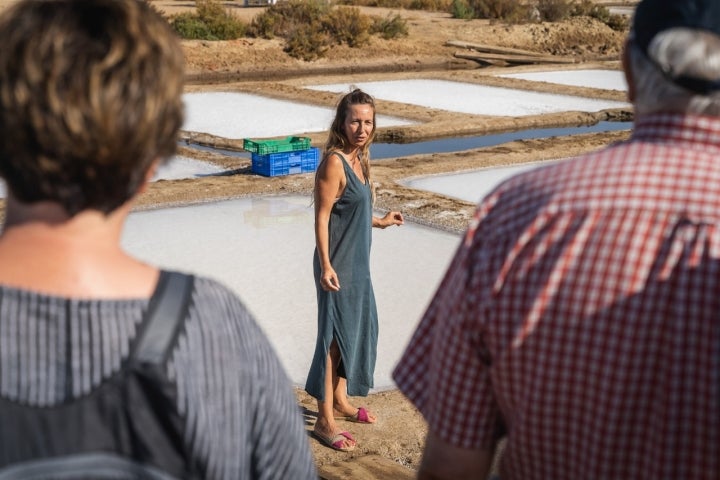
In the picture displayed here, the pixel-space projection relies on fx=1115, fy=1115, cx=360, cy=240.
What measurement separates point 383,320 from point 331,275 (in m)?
2.02

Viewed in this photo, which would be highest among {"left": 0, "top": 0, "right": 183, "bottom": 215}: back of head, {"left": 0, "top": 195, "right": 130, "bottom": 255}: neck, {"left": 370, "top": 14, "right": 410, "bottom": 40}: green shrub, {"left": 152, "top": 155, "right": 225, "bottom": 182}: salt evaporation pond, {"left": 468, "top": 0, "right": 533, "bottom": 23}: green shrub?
{"left": 0, "top": 0, "right": 183, "bottom": 215}: back of head

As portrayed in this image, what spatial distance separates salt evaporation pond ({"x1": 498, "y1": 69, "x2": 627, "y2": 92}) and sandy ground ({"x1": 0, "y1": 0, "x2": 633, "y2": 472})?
646 millimetres

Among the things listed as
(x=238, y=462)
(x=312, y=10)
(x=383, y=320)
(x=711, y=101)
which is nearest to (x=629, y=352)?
(x=711, y=101)

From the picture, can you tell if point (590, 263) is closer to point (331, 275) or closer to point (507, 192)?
point (507, 192)

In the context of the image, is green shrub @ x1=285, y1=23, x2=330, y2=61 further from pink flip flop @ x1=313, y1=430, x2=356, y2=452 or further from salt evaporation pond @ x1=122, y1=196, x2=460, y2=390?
pink flip flop @ x1=313, y1=430, x2=356, y2=452

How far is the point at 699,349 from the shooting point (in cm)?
158

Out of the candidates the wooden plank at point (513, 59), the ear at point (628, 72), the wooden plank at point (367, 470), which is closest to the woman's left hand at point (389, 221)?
the wooden plank at point (367, 470)

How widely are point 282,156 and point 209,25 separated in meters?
14.7

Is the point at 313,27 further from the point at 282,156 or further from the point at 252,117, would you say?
the point at 282,156

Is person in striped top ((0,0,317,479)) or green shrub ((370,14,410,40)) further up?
person in striped top ((0,0,317,479))

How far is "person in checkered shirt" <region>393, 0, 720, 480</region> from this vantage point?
1584 millimetres

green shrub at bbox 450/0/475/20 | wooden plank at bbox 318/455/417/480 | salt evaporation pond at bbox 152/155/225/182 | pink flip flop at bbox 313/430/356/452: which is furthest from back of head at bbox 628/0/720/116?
green shrub at bbox 450/0/475/20

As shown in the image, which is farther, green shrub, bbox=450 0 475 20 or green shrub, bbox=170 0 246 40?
green shrub, bbox=450 0 475 20

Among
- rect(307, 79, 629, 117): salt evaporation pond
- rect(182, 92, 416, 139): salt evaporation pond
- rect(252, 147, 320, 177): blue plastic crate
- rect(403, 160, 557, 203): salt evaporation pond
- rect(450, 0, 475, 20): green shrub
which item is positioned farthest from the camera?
rect(450, 0, 475, 20): green shrub
